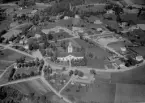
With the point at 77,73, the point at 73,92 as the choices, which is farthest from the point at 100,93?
the point at 77,73

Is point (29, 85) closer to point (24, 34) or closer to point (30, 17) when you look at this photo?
point (24, 34)

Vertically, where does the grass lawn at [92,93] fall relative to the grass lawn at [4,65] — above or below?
above

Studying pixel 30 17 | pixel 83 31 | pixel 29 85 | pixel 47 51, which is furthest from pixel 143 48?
pixel 30 17

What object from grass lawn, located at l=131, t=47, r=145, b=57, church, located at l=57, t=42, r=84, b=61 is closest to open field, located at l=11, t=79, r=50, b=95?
church, located at l=57, t=42, r=84, b=61

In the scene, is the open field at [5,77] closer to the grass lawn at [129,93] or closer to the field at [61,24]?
the grass lawn at [129,93]

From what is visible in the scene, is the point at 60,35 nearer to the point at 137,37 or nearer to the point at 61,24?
the point at 61,24

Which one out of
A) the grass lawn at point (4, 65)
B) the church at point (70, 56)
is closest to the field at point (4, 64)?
the grass lawn at point (4, 65)
